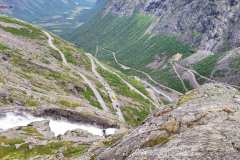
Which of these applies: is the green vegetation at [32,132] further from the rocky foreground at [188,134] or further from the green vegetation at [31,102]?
the green vegetation at [31,102]

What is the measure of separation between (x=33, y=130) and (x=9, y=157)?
30343mm

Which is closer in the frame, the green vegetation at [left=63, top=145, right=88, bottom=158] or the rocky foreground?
the rocky foreground

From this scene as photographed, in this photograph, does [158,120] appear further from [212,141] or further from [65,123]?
[65,123]

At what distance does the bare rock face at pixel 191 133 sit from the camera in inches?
2378

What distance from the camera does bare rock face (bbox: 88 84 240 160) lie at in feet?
198

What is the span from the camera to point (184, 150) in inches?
2403

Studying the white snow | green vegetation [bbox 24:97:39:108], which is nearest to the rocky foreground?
the white snow

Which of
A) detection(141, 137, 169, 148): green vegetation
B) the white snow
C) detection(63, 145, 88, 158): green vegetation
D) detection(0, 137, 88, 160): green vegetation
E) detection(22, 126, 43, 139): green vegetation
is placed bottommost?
detection(141, 137, 169, 148): green vegetation

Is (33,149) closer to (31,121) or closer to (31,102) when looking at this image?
(31,121)

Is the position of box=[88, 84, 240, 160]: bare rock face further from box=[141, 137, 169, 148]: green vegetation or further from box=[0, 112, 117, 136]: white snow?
box=[0, 112, 117, 136]: white snow

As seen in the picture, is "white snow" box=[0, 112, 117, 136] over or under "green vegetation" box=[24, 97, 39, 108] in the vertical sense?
under

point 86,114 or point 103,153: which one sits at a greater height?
point 86,114

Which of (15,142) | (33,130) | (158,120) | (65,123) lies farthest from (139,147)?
(65,123)

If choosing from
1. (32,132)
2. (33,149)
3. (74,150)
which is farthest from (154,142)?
(32,132)
